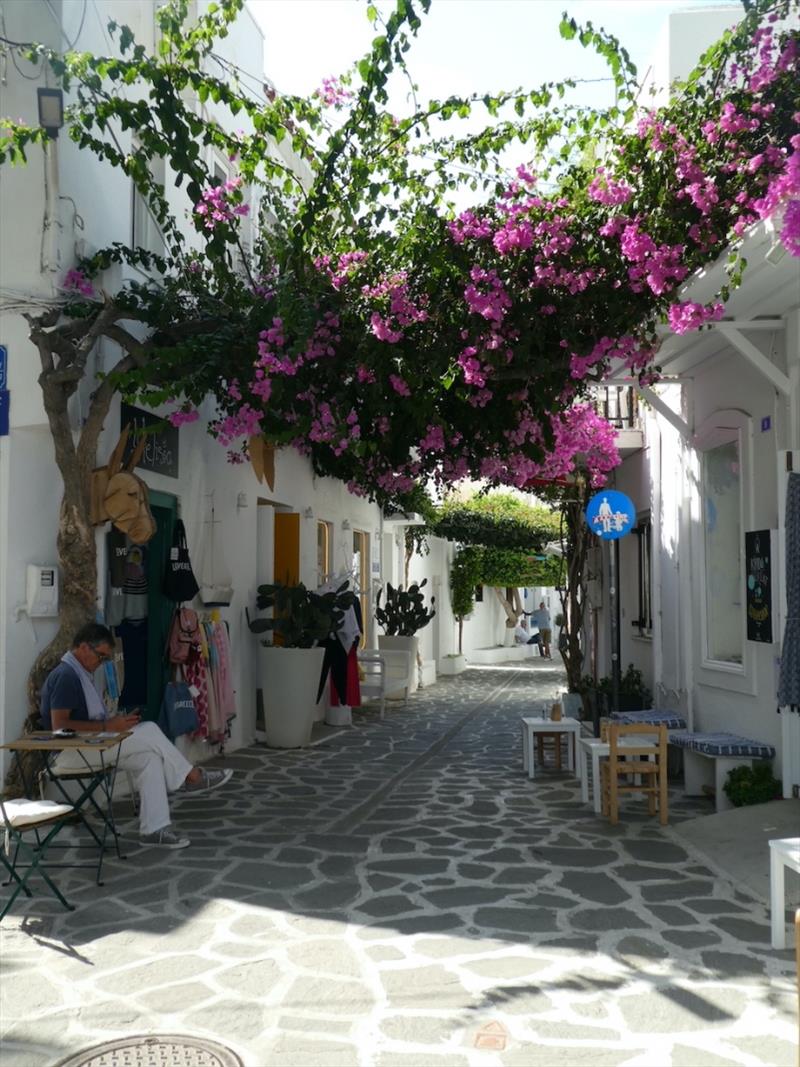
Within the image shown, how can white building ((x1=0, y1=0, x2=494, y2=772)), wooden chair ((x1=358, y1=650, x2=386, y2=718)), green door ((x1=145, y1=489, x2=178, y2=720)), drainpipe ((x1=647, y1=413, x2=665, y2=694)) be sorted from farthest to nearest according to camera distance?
wooden chair ((x1=358, y1=650, x2=386, y2=718)) < drainpipe ((x1=647, y1=413, x2=665, y2=694)) < green door ((x1=145, y1=489, x2=178, y2=720)) < white building ((x1=0, y1=0, x2=494, y2=772))

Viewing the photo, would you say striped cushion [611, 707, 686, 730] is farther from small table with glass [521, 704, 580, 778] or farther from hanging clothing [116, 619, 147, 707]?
hanging clothing [116, 619, 147, 707]

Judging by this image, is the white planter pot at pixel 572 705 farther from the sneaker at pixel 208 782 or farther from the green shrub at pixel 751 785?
the sneaker at pixel 208 782

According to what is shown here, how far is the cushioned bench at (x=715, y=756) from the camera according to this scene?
302 inches

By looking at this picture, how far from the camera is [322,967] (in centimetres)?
459

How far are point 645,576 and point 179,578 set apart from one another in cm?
587

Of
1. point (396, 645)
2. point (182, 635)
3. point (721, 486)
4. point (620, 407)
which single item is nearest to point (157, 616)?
point (182, 635)

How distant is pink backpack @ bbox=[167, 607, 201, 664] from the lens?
9.05 meters

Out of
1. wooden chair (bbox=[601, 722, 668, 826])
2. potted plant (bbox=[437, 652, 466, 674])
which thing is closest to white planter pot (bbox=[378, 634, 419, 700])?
potted plant (bbox=[437, 652, 466, 674])

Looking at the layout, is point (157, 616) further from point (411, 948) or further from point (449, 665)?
point (449, 665)

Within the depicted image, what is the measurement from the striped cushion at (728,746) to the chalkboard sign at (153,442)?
4.88 meters

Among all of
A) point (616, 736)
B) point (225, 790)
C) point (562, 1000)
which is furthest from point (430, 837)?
point (562, 1000)

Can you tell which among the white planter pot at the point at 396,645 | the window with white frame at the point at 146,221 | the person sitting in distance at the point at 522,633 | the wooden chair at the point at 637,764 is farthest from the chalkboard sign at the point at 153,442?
the person sitting in distance at the point at 522,633

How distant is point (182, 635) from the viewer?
358 inches

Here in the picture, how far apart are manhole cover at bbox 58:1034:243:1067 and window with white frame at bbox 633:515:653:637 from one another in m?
8.57
